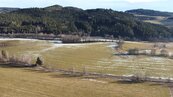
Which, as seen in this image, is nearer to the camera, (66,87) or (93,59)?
(66,87)

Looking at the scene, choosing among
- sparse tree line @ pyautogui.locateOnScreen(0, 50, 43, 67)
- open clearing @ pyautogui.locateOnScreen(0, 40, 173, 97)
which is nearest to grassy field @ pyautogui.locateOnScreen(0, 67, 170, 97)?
open clearing @ pyautogui.locateOnScreen(0, 40, 173, 97)

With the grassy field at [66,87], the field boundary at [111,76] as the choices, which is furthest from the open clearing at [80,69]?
the field boundary at [111,76]

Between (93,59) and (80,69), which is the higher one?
(93,59)

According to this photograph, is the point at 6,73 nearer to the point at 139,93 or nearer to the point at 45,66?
the point at 45,66

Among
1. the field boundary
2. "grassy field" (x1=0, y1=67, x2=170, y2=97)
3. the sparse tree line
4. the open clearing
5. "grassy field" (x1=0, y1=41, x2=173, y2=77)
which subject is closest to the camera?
"grassy field" (x1=0, y1=67, x2=170, y2=97)

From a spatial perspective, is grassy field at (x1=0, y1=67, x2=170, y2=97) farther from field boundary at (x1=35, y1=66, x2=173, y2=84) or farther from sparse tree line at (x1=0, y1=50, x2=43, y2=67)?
sparse tree line at (x1=0, y1=50, x2=43, y2=67)

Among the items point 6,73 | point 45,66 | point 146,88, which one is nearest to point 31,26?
point 45,66

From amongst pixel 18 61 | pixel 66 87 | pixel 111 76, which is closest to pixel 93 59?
pixel 18 61

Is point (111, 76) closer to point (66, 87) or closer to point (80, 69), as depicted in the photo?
point (80, 69)
